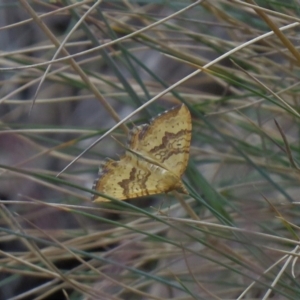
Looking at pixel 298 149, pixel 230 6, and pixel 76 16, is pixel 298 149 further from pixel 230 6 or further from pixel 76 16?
pixel 76 16

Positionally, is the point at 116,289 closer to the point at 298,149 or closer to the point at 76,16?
the point at 298,149

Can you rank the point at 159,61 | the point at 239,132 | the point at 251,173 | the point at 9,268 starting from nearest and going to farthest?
1. the point at 9,268
2. the point at 251,173
3. the point at 239,132
4. the point at 159,61

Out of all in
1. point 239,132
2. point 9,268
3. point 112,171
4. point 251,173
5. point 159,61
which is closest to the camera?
point 112,171

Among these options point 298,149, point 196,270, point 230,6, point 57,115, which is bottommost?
point 57,115

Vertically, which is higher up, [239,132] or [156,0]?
[156,0]

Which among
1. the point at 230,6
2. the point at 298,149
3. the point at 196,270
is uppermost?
the point at 230,6

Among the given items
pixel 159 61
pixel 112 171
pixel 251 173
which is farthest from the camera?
pixel 159 61

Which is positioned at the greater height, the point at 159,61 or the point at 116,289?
the point at 159,61

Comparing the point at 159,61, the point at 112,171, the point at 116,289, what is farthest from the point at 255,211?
the point at 159,61

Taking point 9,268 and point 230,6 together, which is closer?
point 9,268

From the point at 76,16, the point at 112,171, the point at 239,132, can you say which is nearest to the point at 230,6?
the point at 239,132
